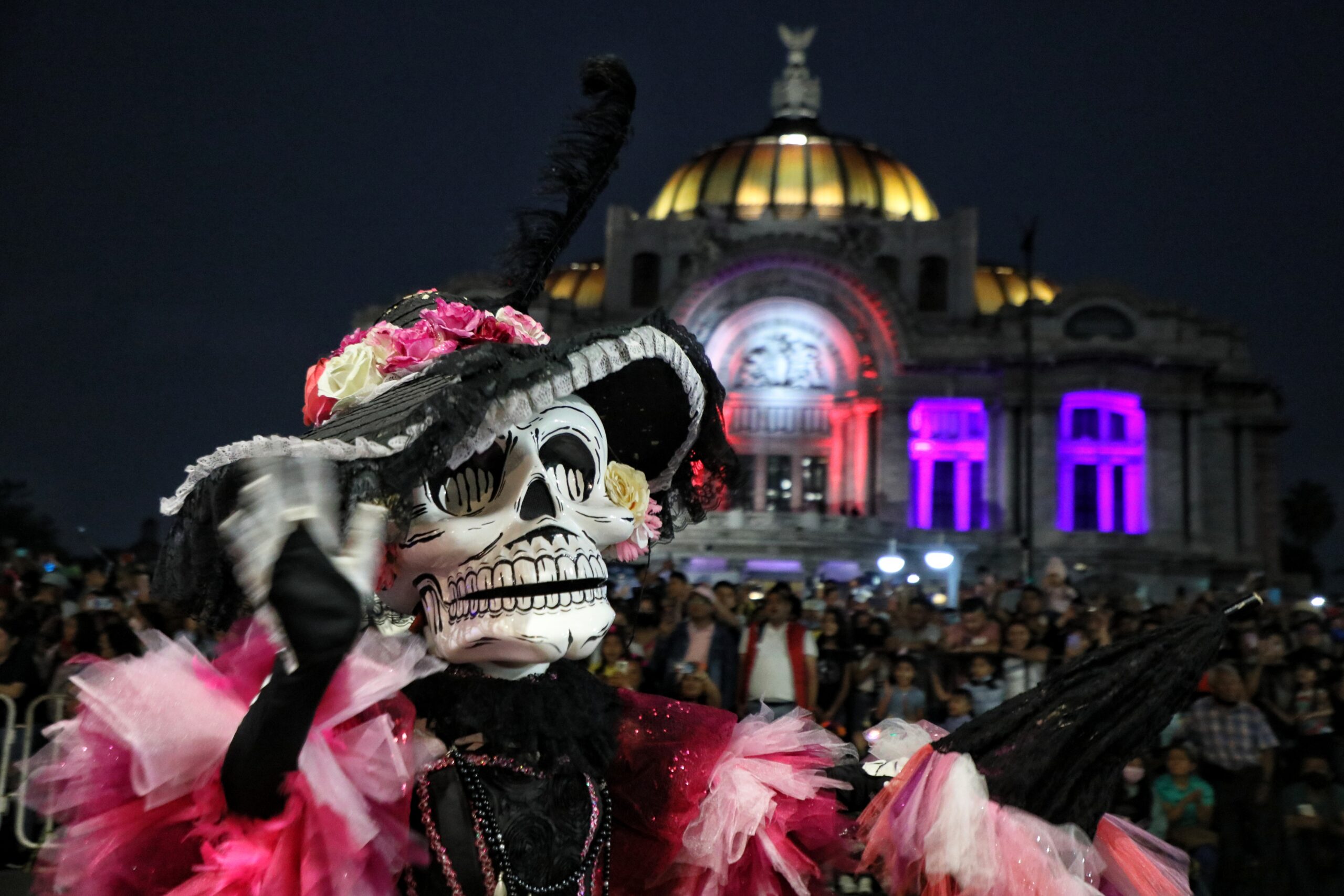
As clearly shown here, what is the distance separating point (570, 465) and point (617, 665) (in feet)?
14.5

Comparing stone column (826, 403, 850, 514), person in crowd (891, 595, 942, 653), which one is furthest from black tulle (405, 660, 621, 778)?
stone column (826, 403, 850, 514)

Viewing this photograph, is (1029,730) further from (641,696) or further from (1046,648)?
(1046,648)

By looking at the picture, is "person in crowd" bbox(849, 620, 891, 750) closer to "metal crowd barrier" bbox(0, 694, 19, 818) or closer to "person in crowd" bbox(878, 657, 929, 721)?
"person in crowd" bbox(878, 657, 929, 721)

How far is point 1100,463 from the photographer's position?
33250mm

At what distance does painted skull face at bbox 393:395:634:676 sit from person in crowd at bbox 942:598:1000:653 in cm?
603

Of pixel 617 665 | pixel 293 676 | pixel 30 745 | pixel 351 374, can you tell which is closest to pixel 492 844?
pixel 293 676

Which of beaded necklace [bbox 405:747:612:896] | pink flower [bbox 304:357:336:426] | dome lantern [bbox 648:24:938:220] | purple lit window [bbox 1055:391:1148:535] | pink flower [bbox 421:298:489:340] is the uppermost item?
dome lantern [bbox 648:24:938:220]

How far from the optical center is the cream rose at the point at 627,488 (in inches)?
97.6

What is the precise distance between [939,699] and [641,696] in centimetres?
498

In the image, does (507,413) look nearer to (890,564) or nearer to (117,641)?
(117,641)

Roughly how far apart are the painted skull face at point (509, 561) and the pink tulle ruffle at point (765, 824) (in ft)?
1.09

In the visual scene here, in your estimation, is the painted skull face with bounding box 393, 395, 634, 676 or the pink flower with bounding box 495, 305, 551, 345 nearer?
the painted skull face with bounding box 393, 395, 634, 676

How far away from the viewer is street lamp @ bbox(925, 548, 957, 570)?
28641mm

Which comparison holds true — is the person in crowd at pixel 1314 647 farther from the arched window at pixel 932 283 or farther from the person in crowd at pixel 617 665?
the arched window at pixel 932 283
